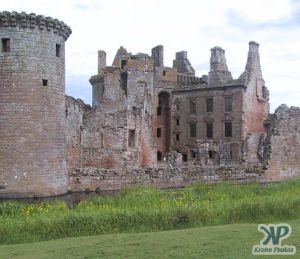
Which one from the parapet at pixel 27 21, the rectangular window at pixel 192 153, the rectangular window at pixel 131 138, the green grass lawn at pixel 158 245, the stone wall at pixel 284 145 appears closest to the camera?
the green grass lawn at pixel 158 245

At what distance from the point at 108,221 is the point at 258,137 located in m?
40.0

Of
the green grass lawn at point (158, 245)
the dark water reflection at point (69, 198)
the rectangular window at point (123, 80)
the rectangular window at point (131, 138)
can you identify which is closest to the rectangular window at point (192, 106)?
the rectangular window at point (123, 80)

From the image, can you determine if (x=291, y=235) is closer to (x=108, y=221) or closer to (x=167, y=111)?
(x=108, y=221)

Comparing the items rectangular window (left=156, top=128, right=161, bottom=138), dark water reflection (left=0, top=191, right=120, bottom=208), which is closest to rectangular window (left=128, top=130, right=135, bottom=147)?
dark water reflection (left=0, top=191, right=120, bottom=208)

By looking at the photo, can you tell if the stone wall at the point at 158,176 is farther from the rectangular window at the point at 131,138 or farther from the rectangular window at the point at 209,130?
the rectangular window at the point at 209,130

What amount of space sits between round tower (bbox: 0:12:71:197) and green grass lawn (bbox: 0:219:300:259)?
46.8 ft

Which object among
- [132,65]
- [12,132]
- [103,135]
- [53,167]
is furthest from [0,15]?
[132,65]

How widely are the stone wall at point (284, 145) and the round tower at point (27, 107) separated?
17763 millimetres

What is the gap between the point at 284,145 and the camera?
137ft

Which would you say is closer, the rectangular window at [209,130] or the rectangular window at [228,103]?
the rectangular window at [228,103]

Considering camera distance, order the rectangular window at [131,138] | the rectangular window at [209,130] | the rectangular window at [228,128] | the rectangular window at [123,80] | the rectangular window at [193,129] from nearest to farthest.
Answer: the rectangular window at [131,138]
the rectangular window at [123,80]
the rectangular window at [228,128]
the rectangular window at [209,130]
the rectangular window at [193,129]

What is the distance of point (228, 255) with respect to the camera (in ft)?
38.2

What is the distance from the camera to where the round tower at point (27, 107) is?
28.2 metres

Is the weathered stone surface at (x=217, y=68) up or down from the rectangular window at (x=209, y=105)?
up
